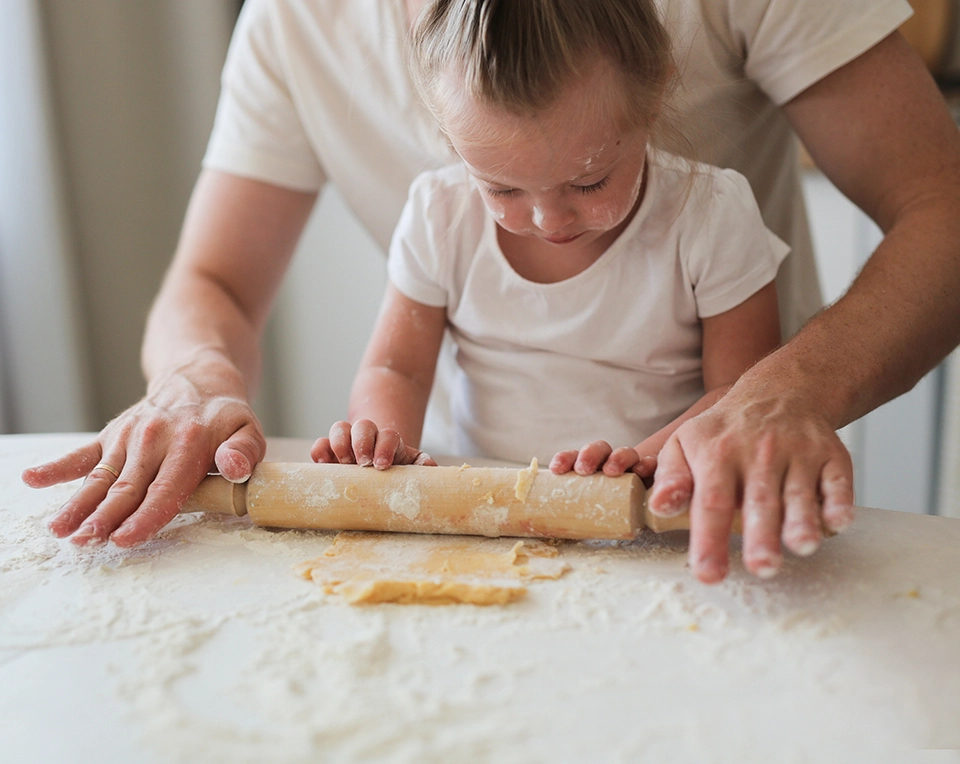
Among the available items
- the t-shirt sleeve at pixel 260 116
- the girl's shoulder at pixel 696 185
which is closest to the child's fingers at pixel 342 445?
the girl's shoulder at pixel 696 185

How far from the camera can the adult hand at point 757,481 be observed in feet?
2.29

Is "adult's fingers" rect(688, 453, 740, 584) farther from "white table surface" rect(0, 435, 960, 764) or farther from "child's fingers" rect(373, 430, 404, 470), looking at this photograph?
"child's fingers" rect(373, 430, 404, 470)

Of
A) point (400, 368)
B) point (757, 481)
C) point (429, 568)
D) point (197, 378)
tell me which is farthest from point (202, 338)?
point (757, 481)

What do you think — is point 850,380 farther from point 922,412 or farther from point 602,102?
point 922,412

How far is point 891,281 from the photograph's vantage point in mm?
1013

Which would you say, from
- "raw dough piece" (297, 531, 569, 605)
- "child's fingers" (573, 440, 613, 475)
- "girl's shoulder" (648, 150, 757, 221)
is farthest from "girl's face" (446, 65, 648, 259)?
"raw dough piece" (297, 531, 569, 605)

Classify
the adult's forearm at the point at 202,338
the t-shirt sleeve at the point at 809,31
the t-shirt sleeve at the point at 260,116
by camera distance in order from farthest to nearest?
the t-shirt sleeve at the point at 260,116 < the adult's forearm at the point at 202,338 < the t-shirt sleeve at the point at 809,31

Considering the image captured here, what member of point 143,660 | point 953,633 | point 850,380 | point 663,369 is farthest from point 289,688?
point 663,369

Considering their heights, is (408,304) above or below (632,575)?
above

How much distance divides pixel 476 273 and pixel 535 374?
6.7 inches

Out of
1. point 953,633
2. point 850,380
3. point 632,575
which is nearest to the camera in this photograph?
point 953,633

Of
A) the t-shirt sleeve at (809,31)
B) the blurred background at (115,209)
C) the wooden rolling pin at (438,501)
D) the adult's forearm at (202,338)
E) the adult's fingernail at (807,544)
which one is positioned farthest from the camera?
the blurred background at (115,209)

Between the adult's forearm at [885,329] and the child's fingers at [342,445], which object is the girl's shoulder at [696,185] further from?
the child's fingers at [342,445]

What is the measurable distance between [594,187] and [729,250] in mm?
255
